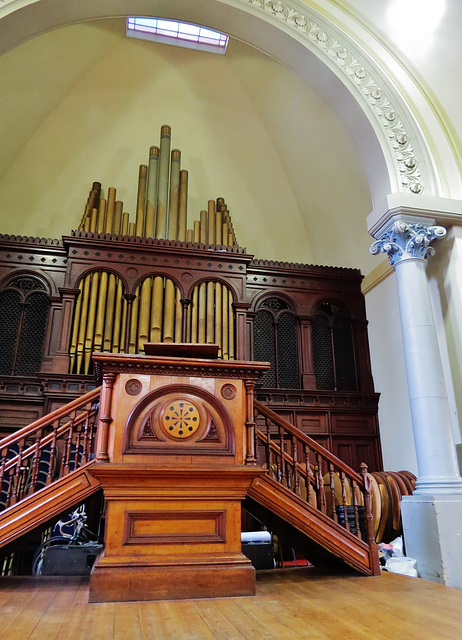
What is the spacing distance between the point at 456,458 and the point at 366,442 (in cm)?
A: 244

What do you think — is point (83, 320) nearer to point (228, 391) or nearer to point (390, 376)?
point (228, 391)

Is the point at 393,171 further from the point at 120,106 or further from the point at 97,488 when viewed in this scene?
the point at 120,106

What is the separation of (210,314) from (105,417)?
154 inches

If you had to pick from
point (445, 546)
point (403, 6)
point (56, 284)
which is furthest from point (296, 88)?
point (445, 546)

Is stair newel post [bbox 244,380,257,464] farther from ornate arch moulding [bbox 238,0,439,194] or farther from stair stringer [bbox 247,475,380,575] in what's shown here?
ornate arch moulding [bbox 238,0,439,194]

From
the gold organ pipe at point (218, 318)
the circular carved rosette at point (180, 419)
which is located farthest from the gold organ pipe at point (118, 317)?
the circular carved rosette at point (180, 419)

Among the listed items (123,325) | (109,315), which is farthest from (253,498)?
(109,315)

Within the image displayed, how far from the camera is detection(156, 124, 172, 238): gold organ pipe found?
7805 millimetres

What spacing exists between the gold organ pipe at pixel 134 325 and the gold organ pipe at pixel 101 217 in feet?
4.17

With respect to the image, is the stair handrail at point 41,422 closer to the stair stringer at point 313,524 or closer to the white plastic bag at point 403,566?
the stair stringer at point 313,524

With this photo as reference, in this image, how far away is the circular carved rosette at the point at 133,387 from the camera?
334 centimetres

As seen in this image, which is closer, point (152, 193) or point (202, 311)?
point (202, 311)

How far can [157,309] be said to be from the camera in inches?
274

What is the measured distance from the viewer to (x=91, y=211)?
305 inches
